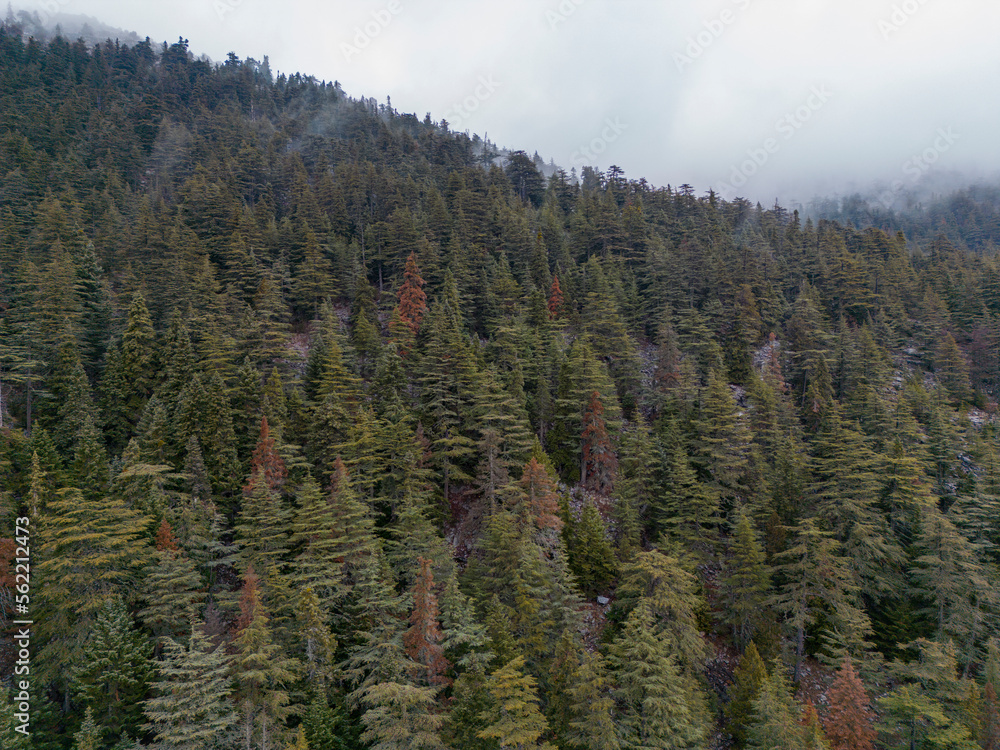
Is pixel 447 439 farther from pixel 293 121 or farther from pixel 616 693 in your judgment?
pixel 293 121

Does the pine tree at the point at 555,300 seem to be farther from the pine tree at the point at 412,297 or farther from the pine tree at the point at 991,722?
the pine tree at the point at 991,722

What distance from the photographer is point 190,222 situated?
200 feet

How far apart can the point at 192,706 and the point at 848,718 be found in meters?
31.1

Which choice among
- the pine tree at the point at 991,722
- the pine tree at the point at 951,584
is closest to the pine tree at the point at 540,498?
the pine tree at the point at 991,722

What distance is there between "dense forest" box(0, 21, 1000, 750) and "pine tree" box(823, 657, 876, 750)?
0.19 meters

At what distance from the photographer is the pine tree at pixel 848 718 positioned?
952 inches

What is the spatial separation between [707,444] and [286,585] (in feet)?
113

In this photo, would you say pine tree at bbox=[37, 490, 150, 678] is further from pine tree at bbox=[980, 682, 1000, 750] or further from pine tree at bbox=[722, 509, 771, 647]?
pine tree at bbox=[980, 682, 1000, 750]

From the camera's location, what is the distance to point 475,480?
111 ft

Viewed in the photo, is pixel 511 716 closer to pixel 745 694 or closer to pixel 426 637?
pixel 426 637

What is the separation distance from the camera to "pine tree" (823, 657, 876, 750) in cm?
2419

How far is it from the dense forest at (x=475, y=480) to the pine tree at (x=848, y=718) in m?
0.19

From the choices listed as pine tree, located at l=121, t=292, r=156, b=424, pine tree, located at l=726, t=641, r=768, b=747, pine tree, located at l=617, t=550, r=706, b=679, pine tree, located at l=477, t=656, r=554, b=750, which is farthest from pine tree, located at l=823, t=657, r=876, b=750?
pine tree, located at l=121, t=292, r=156, b=424

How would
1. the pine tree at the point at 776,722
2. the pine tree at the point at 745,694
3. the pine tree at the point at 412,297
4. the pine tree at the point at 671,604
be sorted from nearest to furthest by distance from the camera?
the pine tree at the point at 776,722
the pine tree at the point at 671,604
the pine tree at the point at 745,694
the pine tree at the point at 412,297
